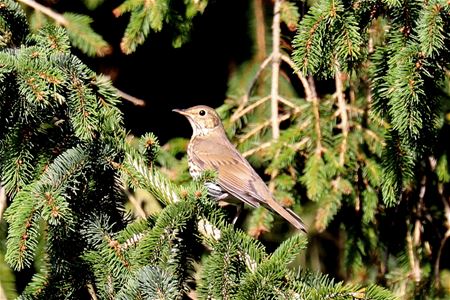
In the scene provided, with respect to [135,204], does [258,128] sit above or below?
above

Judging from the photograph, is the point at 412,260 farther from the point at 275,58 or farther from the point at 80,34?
the point at 80,34

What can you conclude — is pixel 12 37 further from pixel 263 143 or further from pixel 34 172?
pixel 263 143

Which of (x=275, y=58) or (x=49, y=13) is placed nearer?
(x=49, y=13)

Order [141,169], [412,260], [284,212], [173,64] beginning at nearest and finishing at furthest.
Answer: [141,169], [284,212], [412,260], [173,64]

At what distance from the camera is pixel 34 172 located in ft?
8.66

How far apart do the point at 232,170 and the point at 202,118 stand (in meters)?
0.46

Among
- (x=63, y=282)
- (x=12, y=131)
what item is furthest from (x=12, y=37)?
(x=63, y=282)

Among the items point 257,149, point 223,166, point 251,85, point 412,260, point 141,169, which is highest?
point 141,169

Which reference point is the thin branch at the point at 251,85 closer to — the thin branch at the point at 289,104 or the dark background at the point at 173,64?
the thin branch at the point at 289,104

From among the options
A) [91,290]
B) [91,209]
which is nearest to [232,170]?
[91,209]

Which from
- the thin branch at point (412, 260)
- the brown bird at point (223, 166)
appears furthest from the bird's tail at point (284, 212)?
the thin branch at point (412, 260)

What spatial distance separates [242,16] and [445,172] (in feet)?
4.48

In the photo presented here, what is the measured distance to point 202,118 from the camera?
437cm

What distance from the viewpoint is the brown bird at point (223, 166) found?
3.65 meters
